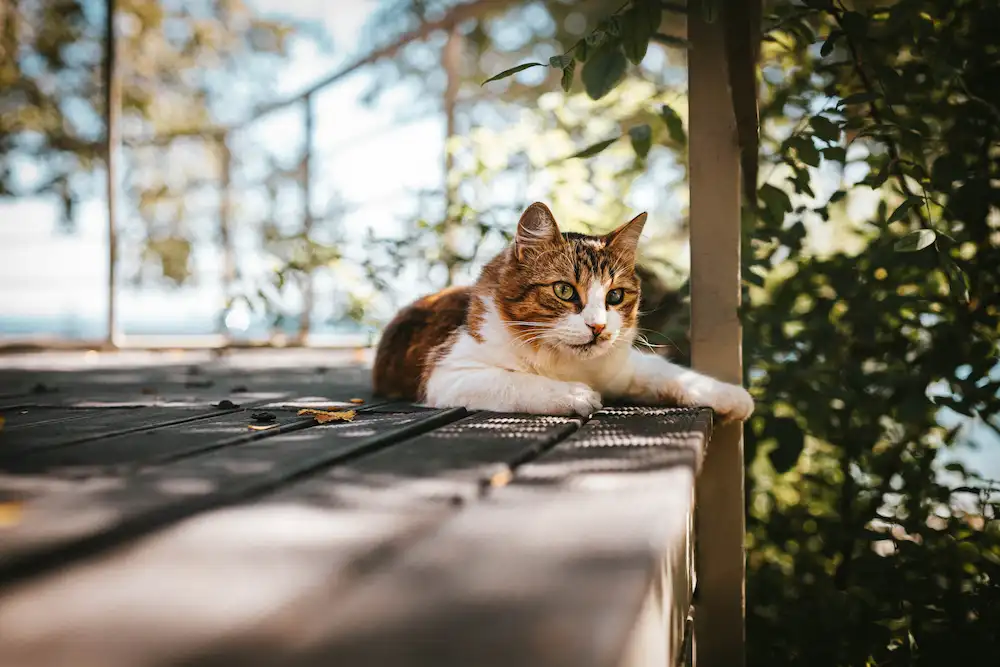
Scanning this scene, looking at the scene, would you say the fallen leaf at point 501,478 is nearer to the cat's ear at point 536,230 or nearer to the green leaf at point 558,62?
the green leaf at point 558,62

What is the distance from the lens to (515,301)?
2068mm

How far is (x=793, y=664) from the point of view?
2.60m

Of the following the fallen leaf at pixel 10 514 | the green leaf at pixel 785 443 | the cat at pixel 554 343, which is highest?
the cat at pixel 554 343

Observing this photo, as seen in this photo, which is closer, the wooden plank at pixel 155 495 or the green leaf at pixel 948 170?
the wooden plank at pixel 155 495

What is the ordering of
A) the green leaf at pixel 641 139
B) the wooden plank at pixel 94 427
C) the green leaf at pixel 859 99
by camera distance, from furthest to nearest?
1. the green leaf at pixel 641 139
2. the green leaf at pixel 859 99
3. the wooden plank at pixel 94 427

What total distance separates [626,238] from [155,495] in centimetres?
166

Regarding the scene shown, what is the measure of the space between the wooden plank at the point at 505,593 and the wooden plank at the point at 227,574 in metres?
0.02

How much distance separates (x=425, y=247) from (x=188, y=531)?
2.94 m

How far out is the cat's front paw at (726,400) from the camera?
185cm

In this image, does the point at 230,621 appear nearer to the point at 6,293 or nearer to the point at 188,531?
the point at 188,531

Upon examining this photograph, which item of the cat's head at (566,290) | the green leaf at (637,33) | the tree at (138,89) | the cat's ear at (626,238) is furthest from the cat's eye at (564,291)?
the tree at (138,89)

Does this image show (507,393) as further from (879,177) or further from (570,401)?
(879,177)

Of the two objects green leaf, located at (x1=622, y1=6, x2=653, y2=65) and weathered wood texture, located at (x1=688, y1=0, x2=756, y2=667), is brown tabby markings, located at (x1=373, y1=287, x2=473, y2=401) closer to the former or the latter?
weathered wood texture, located at (x1=688, y1=0, x2=756, y2=667)

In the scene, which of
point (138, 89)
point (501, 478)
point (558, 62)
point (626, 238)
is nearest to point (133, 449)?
point (501, 478)
